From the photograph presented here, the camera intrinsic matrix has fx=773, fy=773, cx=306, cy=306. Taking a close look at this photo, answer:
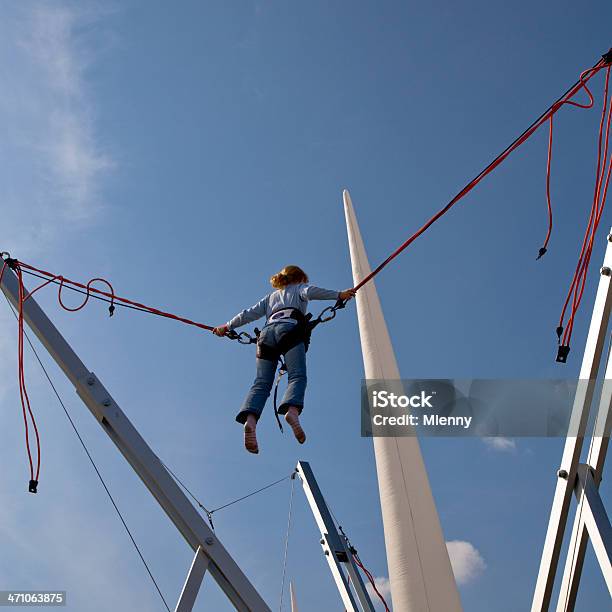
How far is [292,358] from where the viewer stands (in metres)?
7.11

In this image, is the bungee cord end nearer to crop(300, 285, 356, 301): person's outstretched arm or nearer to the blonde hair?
crop(300, 285, 356, 301): person's outstretched arm

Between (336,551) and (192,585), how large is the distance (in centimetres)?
283

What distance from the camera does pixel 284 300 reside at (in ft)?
24.9

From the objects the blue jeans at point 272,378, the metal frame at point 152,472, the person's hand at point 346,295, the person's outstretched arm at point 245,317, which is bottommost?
the metal frame at point 152,472

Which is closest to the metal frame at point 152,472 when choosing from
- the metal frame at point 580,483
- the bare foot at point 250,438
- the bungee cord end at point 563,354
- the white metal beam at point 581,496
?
the bare foot at point 250,438

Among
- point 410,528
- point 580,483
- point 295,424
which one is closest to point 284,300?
point 295,424

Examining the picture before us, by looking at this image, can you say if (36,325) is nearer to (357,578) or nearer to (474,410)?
(357,578)

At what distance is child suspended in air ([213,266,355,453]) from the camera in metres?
6.74

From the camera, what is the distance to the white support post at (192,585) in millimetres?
5219

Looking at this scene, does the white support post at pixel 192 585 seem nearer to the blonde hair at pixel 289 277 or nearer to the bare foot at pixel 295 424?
the bare foot at pixel 295 424

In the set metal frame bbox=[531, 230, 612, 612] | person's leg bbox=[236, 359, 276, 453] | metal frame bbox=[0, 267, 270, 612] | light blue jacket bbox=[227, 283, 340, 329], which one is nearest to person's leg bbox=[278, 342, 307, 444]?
person's leg bbox=[236, 359, 276, 453]

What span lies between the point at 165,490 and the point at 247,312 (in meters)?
2.80

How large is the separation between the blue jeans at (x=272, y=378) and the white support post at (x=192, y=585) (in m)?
1.72

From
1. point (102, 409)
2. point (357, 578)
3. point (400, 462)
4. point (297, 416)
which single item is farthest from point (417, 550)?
point (102, 409)
